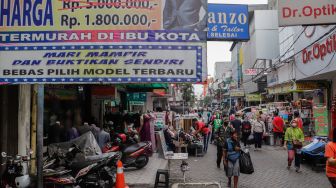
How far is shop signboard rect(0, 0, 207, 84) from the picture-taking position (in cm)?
692

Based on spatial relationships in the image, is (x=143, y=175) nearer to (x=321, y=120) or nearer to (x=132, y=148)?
(x=132, y=148)

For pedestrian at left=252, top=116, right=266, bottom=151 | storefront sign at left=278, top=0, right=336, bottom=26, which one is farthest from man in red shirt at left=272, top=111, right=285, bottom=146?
storefront sign at left=278, top=0, right=336, bottom=26

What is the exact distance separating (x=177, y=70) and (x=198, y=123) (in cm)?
1230

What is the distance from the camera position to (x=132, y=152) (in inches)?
503

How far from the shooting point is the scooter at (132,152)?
12672 millimetres

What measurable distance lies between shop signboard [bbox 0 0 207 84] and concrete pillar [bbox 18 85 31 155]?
6.46ft

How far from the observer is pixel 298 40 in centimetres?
2150

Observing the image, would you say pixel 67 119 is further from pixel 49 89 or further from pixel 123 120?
pixel 123 120

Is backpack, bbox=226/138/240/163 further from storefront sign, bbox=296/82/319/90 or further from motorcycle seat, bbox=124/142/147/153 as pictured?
storefront sign, bbox=296/82/319/90

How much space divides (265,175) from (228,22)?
458 cm

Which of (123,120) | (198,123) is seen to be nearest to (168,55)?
(198,123)

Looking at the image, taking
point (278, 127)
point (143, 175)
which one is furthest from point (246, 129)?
point (143, 175)

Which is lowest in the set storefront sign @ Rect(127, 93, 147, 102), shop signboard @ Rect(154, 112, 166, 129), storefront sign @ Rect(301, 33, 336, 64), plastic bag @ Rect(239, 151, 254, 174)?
plastic bag @ Rect(239, 151, 254, 174)

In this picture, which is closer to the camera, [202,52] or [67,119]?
[202,52]
